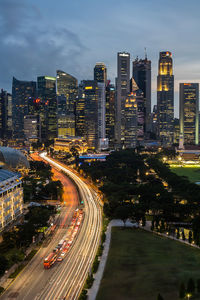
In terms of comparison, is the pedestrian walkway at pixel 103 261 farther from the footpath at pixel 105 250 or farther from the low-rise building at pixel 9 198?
the low-rise building at pixel 9 198

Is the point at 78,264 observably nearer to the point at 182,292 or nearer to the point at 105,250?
the point at 105,250

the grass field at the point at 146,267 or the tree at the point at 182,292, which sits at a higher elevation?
→ the tree at the point at 182,292

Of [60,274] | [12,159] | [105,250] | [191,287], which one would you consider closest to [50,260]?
[60,274]

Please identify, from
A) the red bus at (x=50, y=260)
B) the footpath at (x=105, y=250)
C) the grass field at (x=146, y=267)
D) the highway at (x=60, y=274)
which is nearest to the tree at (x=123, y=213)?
the footpath at (x=105, y=250)

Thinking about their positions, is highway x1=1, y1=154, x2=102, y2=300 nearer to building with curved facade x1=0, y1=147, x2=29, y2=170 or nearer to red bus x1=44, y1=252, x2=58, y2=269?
red bus x1=44, y1=252, x2=58, y2=269

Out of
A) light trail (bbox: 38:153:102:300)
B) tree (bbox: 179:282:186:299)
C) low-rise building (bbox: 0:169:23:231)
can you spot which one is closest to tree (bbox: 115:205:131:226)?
light trail (bbox: 38:153:102:300)

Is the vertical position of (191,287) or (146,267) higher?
(191,287)
